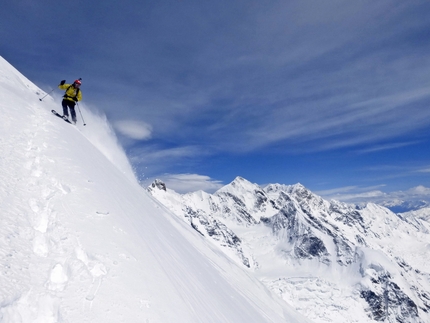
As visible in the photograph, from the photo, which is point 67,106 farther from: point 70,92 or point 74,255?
point 74,255

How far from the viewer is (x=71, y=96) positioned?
18.6 meters

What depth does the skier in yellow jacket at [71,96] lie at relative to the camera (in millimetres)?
18281

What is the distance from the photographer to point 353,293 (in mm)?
191500

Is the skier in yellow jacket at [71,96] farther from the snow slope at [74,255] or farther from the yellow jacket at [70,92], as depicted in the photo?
the snow slope at [74,255]

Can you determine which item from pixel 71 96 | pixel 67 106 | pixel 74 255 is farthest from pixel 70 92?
pixel 74 255

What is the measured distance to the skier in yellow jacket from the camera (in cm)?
1828

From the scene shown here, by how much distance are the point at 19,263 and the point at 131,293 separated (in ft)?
6.25

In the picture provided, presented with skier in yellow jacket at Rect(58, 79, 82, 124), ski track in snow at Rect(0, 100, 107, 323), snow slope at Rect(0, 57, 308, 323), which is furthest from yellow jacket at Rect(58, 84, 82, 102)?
ski track in snow at Rect(0, 100, 107, 323)

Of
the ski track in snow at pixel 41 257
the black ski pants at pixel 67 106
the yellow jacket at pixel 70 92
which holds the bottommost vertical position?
the ski track in snow at pixel 41 257

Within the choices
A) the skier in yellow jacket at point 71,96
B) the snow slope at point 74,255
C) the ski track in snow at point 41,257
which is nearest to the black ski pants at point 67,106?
the skier in yellow jacket at point 71,96

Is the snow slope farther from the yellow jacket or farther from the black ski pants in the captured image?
the yellow jacket

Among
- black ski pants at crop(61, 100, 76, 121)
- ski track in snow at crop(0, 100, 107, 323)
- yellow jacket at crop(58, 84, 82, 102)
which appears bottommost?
ski track in snow at crop(0, 100, 107, 323)

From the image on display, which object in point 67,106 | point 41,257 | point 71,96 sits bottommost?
point 41,257

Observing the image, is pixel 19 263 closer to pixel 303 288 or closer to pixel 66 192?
pixel 66 192
